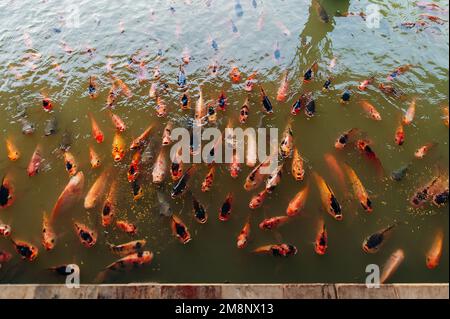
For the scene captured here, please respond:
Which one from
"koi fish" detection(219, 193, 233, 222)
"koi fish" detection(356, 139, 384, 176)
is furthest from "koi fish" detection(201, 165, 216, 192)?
"koi fish" detection(356, 139, 384, 176)

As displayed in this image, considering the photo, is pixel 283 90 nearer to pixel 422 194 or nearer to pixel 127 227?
pixel 422 194

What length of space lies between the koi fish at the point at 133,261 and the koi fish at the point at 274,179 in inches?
144

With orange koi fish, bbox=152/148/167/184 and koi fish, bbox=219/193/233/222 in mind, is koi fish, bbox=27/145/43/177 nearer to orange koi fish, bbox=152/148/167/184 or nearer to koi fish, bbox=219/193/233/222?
orange koi fish, bbox=152/148/167/184

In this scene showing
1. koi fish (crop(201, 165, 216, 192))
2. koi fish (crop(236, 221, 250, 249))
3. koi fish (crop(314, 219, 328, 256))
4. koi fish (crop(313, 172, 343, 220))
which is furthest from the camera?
koi fish (crop(201, 165, 216, 192))

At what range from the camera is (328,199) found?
30.5 ft

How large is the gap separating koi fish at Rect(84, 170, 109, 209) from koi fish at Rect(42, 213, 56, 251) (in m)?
1.05

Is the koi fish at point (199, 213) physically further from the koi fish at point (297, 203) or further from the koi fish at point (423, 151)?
the koi fish at point (423, 151)

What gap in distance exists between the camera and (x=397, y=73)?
12.3 m

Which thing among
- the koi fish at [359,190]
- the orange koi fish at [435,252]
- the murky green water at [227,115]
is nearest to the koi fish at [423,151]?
the murky green water at [227,115]

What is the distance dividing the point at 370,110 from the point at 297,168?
351 centimetres

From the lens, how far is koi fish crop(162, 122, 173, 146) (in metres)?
11.0

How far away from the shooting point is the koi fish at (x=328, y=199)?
8.99 metres

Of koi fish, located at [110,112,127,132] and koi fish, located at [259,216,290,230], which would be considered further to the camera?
koi fish, located at [110,112,127,132]
